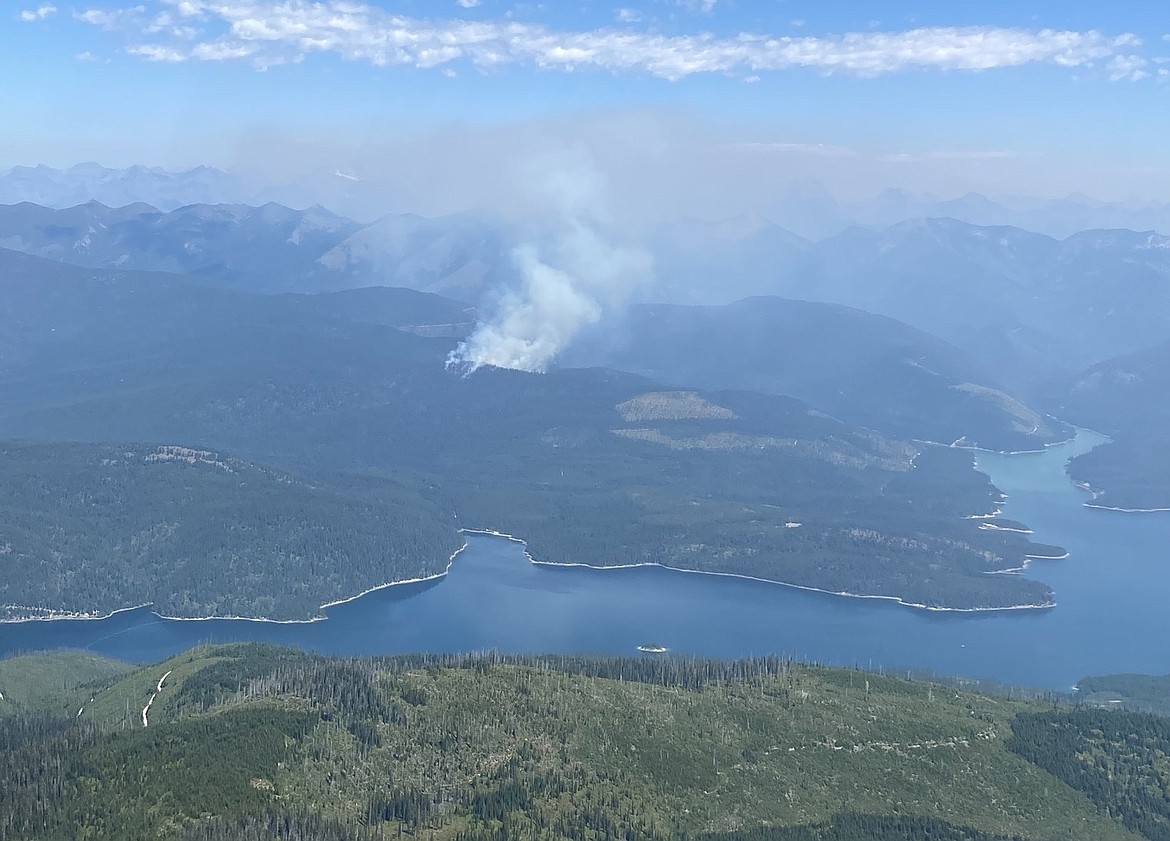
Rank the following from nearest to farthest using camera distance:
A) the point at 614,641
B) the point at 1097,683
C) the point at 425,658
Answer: the point at 425,658
the point at 1097,683
the point at 614,641

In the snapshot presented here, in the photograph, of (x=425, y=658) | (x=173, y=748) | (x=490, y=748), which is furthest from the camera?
(x=425, y=658)

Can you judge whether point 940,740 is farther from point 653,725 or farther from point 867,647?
point 867,647

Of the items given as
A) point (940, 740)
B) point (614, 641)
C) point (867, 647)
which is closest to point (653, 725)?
point (940, 740)

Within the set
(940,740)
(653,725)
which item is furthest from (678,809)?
(940,740)

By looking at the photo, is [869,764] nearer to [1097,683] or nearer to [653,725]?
[653,725]

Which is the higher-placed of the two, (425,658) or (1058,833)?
(425,658)

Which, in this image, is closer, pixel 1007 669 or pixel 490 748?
pixel 490 748
